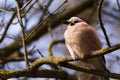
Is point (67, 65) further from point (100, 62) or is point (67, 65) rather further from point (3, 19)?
point (3, 19)

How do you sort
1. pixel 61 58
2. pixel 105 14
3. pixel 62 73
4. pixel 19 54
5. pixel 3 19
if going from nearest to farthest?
pixel 61 58, pixel 62 73, pixel 3 19, pixel 19 54, pixel 105 14

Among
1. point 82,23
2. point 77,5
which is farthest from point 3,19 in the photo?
point 77,5

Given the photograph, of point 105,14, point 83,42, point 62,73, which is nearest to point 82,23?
point 83,42

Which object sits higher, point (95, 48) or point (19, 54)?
point (95, 48)

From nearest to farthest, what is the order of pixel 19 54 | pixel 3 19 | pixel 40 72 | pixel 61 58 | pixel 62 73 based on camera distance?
pixel 61 58, pixel 40 72, pixel 62 73, pixel 3 19, pixel 19 54

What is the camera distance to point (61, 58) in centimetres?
368

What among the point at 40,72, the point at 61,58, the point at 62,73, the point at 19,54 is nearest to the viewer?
the point at 61,58

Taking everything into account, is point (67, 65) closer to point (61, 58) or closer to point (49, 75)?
point (61, 58)

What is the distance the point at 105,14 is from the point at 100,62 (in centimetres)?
272

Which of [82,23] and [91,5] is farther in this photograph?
[91,5]

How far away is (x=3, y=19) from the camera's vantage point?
516cm

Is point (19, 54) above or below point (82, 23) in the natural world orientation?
below

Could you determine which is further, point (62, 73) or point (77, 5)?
point (77, 5)

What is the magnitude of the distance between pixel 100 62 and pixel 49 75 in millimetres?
707
